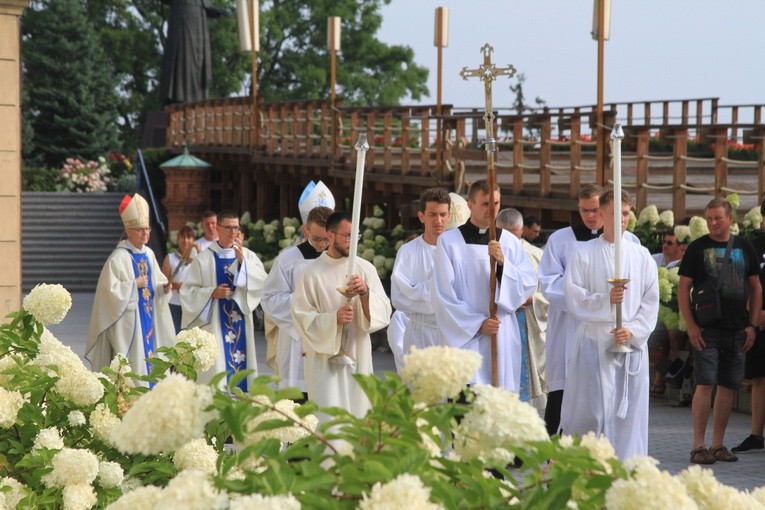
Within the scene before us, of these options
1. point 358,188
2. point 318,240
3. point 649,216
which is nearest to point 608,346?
point 318,240

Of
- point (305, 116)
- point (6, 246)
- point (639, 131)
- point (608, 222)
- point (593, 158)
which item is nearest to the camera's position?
point (608, 222)

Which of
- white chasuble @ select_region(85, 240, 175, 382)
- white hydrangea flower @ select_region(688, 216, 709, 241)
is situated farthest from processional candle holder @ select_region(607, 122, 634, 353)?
white chasuble @ select_region(85, 240, 175, 382)

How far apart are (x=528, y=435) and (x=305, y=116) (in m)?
25.8

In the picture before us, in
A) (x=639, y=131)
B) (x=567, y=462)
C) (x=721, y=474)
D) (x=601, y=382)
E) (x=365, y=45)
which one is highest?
(x=365, y=45)

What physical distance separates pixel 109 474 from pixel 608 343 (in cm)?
407

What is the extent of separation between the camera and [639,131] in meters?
15.0

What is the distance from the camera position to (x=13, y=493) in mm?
4113

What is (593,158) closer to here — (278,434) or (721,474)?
(721,474)

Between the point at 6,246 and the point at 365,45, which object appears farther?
the point at 365,45

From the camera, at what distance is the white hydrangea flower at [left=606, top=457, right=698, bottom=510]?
2318 mm

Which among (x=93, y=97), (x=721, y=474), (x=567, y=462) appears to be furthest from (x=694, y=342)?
(x=93, y=97)

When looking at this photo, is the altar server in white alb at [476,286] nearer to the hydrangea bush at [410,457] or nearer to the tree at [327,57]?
the hydrangea bush at [410,457]

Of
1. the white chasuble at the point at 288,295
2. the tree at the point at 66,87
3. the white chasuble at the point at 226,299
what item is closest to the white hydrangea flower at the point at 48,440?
the white chasuble at the point at 288,295

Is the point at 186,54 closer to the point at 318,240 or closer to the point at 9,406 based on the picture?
the point at 318,240
